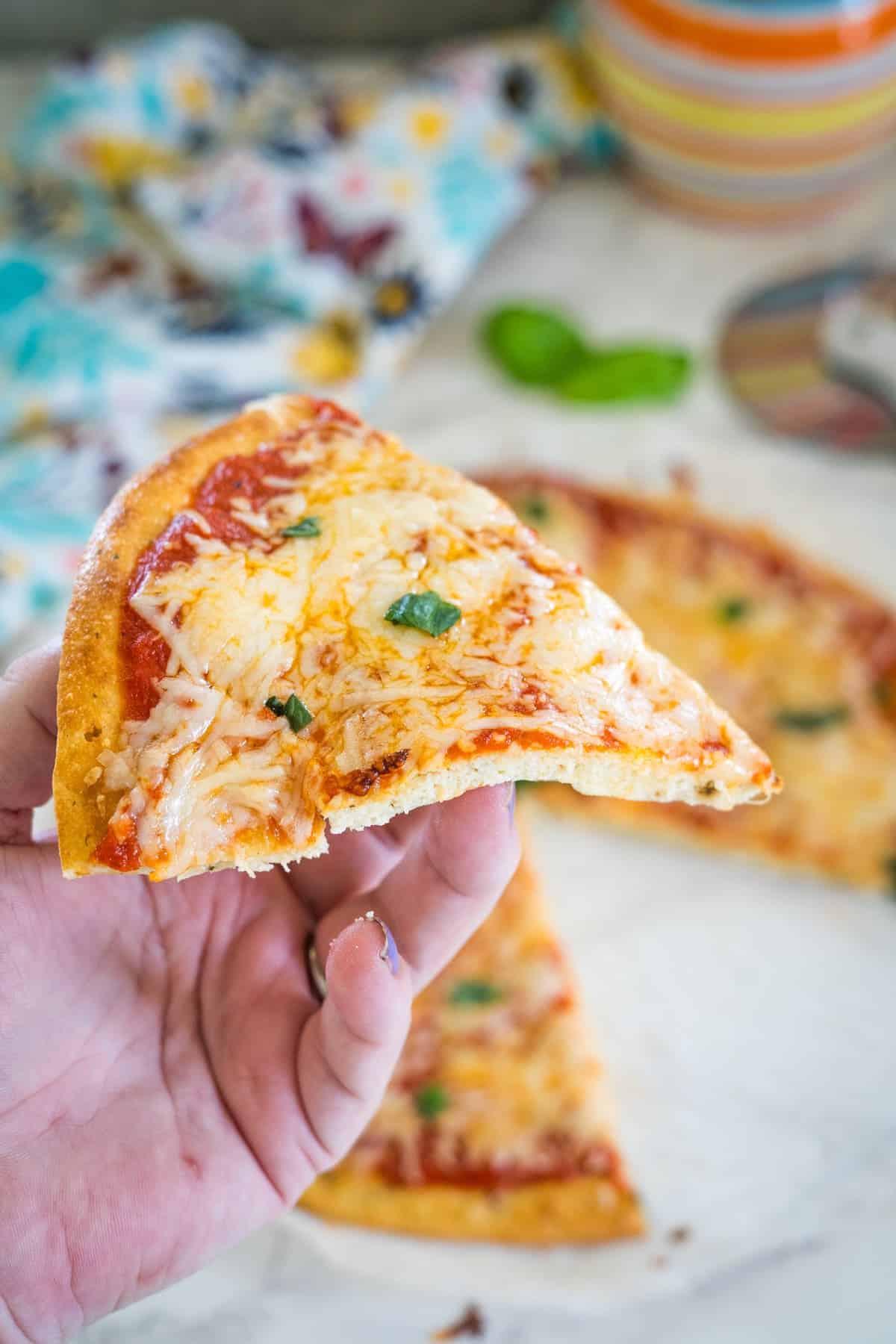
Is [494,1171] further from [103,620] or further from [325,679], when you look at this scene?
[103,620]

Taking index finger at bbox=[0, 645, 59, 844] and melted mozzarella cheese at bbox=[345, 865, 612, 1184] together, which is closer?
index finger at bbox=[0, 645, 59, 844]

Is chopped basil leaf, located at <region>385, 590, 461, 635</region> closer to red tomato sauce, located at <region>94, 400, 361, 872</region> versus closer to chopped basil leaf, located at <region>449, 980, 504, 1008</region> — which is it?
red tomato sauce, located at <region>94, 400, 361, 872</region>

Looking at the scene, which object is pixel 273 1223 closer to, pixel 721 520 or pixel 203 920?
pixel 203 920

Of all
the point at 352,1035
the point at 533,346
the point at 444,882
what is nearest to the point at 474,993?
the point at 444,882

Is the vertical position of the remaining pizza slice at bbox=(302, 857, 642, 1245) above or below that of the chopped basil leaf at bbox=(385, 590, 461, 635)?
below

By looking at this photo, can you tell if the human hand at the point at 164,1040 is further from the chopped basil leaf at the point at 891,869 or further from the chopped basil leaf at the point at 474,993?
the chopped basil leaf at the point at 891,869

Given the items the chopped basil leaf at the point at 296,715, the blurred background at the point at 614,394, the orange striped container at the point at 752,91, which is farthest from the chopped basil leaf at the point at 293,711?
the orange striped container at the point at 752,91

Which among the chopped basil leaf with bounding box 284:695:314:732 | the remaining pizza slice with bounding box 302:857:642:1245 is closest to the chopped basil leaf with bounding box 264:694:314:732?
the chopped basil leaf with bounding box 284:695:314:732
